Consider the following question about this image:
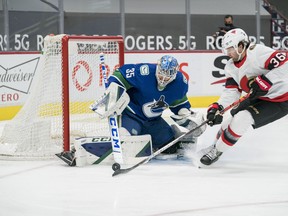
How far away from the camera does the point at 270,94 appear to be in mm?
4227

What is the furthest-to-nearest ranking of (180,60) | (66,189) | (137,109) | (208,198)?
(180,60), (137,109), (66,189), (208,198)

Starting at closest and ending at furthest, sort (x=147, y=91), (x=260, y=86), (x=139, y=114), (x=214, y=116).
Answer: (x=260, y=86)
(x=214, y=116)
(x=147, y=91)
(x=139, y=114)

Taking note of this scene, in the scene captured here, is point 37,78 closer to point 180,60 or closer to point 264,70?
point 264,70

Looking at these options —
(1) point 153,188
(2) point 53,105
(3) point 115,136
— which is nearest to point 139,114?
(3) point 115,136

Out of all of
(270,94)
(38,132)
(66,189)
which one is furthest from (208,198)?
(38,132)

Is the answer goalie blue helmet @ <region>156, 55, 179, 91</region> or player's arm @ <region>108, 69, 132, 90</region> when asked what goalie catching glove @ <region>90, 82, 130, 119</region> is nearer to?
player's arm @ <region>108, 69, 132, 90</region>

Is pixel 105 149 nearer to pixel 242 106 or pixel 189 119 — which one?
pixel 189 119

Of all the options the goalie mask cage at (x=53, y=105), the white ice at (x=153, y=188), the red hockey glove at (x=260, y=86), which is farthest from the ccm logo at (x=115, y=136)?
the red hockey glove at (x=260, y=86)

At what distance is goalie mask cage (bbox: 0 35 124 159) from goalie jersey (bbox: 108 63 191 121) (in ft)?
1.49

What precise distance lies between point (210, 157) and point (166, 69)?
61cm

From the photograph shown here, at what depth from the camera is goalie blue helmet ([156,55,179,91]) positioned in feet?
14.1

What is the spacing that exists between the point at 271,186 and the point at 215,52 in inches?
215

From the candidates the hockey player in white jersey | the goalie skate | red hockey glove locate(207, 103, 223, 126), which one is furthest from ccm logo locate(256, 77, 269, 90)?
the goalie skate

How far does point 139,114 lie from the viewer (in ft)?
15.2
